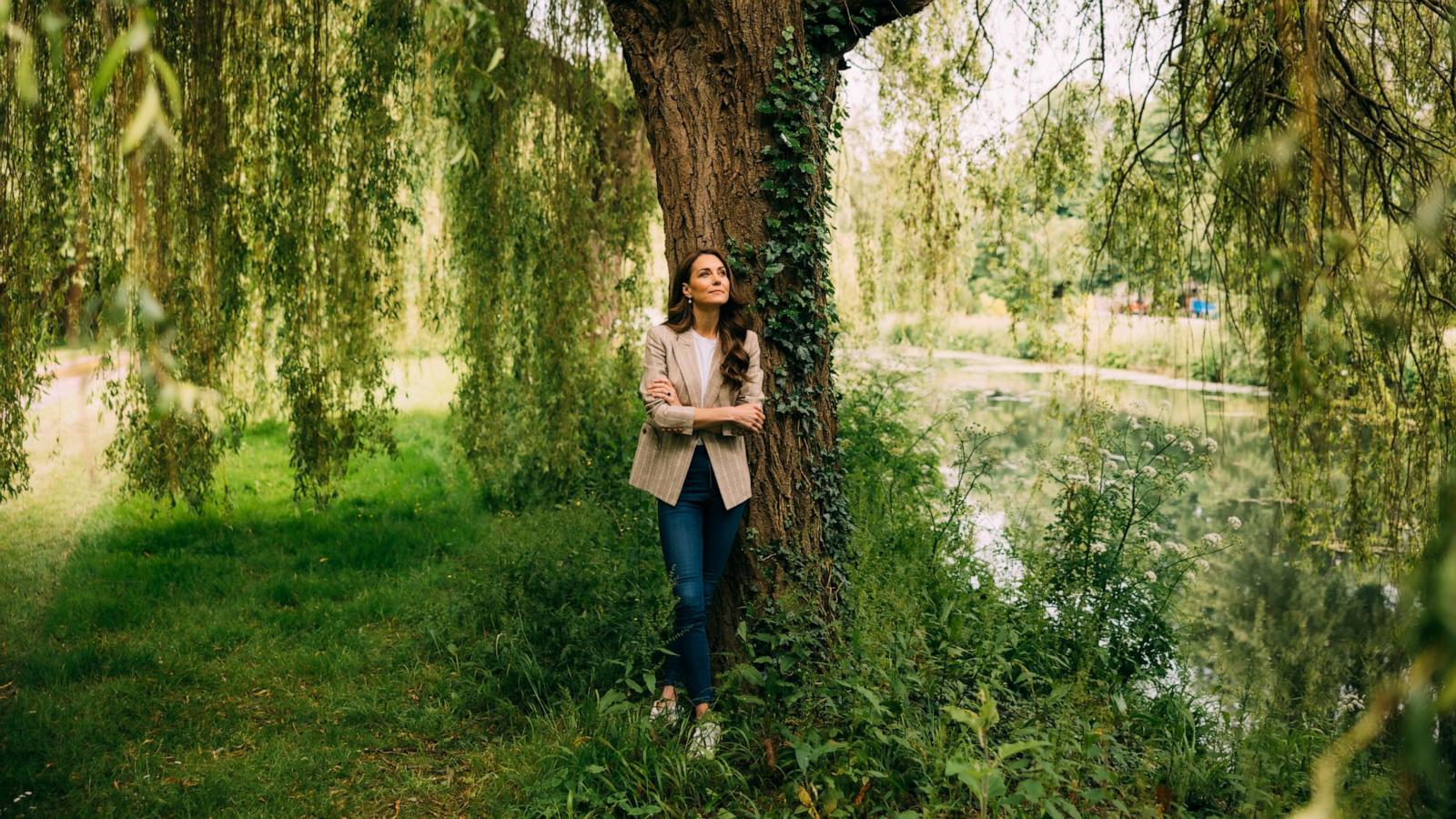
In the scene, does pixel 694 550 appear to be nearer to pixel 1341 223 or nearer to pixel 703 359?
pixel 703 359

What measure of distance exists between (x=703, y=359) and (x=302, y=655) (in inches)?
104

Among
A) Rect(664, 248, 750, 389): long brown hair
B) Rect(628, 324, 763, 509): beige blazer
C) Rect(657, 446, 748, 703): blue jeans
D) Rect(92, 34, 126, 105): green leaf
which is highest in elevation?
Rect(92, 34, 126, 105): green leaf

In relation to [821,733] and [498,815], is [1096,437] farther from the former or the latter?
[498,815]

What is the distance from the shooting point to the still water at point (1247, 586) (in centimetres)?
516

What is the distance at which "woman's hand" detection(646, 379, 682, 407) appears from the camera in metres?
3.42

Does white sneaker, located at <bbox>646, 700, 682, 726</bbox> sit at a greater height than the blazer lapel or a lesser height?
lesser

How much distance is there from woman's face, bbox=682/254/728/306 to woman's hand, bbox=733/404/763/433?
39 cm

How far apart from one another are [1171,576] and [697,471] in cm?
317

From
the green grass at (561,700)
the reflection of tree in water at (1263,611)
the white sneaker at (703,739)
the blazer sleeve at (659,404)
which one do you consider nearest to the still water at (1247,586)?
the reflection of tree in water at (1263,611)

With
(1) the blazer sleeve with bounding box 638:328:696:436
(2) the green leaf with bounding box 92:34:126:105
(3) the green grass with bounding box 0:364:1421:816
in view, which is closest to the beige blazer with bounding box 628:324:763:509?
(1) the blazer sleeve with bounding box 638:328:696:436

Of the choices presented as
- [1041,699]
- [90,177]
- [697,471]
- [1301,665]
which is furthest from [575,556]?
[1301,665]

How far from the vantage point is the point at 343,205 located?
5102 millimetres

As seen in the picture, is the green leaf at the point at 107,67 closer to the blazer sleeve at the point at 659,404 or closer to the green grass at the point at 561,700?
the green grass at the point at 561,700

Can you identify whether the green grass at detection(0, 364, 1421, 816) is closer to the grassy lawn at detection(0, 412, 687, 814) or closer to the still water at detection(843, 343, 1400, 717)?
the grassy lawn at detection(0, 412, 687, 814)
